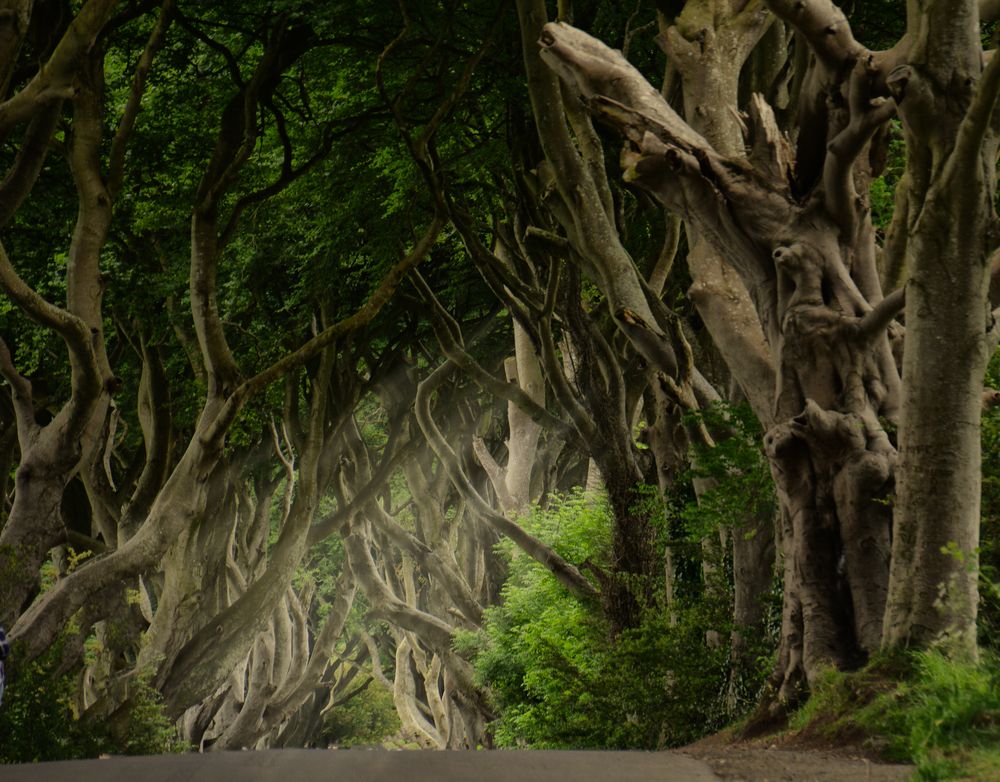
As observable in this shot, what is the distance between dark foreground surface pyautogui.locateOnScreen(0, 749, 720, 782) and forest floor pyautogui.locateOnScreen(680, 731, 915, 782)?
150mm

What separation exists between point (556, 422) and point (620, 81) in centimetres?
824

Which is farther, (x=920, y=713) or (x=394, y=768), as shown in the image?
(x=394, y=768)

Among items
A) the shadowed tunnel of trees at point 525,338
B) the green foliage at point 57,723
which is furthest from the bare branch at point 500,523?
the green foliage at point 57,723

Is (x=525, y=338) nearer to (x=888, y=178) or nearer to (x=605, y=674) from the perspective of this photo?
(x=888, y=178)

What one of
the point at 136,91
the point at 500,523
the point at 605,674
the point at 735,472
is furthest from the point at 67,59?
the point at 500,523

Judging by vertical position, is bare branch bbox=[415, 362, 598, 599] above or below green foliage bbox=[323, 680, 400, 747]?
above

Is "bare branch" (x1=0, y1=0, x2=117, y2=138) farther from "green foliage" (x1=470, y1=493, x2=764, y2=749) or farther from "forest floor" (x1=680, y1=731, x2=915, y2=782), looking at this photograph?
"forest floor" (x1=680, y1=731, x2=915, y2=782)

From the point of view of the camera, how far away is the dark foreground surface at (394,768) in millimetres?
5559

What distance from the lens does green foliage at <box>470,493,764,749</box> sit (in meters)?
10.7

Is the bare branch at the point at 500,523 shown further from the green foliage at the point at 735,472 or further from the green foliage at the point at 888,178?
the green foliage at the point at 888,178

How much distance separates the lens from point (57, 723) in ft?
40.1

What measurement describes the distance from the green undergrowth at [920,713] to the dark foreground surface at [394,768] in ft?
2.95

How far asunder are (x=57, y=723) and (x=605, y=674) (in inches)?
233

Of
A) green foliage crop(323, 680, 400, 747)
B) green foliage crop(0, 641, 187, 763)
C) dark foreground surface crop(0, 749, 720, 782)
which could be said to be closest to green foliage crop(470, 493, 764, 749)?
dark foreground surface crop(0, 749, 720, 782)
